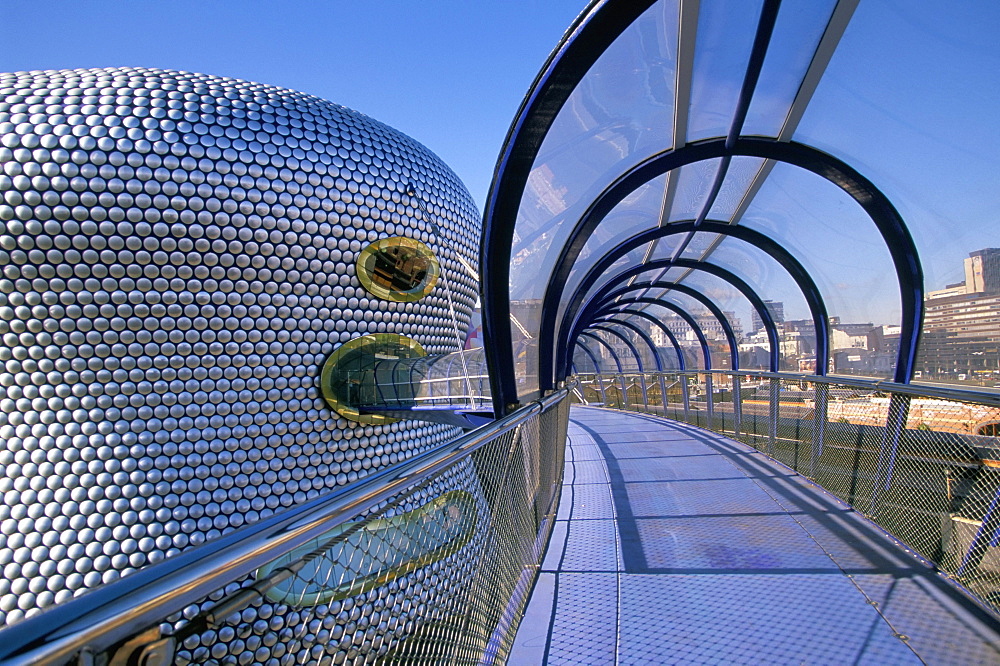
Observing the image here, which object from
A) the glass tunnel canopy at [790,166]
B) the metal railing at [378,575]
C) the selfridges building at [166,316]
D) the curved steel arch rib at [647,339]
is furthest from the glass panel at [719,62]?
the curved steel arch rib at [647,339]

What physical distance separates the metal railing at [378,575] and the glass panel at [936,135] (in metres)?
3.76

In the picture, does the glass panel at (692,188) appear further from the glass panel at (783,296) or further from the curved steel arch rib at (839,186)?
the glass panel at (783,296)

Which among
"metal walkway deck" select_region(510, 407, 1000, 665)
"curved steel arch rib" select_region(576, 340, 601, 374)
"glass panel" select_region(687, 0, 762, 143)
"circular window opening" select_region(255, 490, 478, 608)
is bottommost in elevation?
"metal walkway deck" select_region(510, 407, 1000, 665)

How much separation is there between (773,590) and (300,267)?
43.3ft

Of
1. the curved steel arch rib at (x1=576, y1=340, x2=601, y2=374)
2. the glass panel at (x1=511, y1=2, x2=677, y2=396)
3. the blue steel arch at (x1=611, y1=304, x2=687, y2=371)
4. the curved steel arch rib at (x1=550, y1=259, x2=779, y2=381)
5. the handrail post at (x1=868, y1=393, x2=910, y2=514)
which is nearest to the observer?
the handrail post at (x1=868, y1=393, x2=910, y2=514)

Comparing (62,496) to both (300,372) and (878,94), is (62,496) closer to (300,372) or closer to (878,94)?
(300,372)

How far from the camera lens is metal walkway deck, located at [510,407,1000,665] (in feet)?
7.03

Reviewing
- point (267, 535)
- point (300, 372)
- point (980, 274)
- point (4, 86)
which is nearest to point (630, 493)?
point (267, 535)

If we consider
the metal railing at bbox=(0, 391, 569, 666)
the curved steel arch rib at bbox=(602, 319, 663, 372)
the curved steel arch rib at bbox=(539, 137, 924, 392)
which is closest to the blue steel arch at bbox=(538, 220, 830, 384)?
the curved steel arch rib at bbox=(539, 137, 924, 392)

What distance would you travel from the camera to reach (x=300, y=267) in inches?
554

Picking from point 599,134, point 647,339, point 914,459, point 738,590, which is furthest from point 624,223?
point 647,339

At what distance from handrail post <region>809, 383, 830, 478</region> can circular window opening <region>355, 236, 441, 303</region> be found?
12126mm

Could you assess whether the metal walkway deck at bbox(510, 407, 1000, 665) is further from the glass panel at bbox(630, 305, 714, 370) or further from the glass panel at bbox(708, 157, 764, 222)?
the glass panel at bbox(630, 305, 714, 370)

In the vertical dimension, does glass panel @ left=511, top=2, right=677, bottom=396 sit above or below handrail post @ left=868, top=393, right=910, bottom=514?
above
